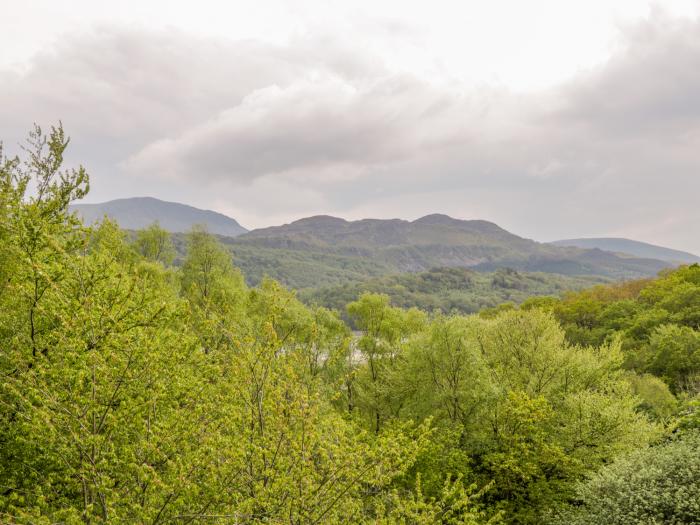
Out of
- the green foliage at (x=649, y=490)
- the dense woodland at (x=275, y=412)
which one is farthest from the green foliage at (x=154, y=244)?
the green foliage at (x=649, y=490)

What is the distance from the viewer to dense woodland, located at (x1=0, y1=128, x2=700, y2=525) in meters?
10.6

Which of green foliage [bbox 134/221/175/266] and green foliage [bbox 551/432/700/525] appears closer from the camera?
green foliage [bbox 551/432/700/525]

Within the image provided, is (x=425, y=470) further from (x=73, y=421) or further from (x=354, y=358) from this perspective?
(x=73, y=421)

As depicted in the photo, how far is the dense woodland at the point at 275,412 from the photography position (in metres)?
10.6

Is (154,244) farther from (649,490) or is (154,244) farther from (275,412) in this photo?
(649,490)

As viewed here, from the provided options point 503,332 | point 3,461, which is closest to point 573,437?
point 503,332

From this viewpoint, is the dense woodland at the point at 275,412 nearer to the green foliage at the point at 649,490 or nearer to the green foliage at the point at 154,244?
the green foliage at the point at 649,490

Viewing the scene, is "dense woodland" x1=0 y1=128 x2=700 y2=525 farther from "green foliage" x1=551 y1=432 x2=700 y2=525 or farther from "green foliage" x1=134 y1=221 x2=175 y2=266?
"green foliage" x1=134 y1=221 x2=175 y2=266

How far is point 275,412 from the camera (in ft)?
45.7

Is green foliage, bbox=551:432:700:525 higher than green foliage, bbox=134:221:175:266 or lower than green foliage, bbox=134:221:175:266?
lower

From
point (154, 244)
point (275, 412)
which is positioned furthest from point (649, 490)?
point (154, 244)

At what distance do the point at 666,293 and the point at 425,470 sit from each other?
81.8m

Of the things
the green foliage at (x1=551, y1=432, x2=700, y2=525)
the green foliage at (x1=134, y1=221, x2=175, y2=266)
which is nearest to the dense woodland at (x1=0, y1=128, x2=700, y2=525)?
the green foliage at (x1=551, y1=432, x2=700, y2=525)

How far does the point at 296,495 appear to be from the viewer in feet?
36.8
